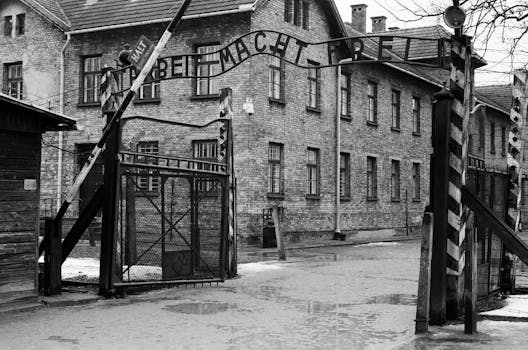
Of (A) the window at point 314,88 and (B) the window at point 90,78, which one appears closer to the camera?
(B) the window at point 90,78

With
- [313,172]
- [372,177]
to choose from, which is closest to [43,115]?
[313,172]

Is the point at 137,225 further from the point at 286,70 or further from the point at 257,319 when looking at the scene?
the point at 286,70

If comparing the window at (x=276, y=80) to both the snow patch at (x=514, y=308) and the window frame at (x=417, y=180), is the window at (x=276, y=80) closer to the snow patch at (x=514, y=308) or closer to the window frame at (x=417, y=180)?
the window frame at (x=417, y=180)

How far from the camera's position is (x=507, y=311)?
9.66 metres

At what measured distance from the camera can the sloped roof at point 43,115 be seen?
31.1ft

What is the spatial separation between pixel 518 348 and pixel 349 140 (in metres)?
22.8

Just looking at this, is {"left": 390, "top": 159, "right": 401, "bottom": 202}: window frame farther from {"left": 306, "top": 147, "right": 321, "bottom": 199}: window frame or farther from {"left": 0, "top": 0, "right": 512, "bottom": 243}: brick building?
{"left": 306, "top": 147, "right": 321, "bottom": 199}: window frame

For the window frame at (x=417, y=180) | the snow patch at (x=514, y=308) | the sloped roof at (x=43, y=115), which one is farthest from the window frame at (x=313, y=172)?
the sloped roof at (x=43, y=115)

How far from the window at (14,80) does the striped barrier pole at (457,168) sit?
72.2 feet

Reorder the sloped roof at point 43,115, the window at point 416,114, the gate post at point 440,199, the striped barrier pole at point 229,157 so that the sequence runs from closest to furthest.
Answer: the gate post at point 440,199
the sloped roof at point 43,115
the striped barrier pole at point 229,157
the window at point 416,114

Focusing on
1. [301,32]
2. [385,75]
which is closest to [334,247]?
[301,32]

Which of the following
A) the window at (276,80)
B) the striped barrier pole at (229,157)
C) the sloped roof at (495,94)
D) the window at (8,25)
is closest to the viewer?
the striped barrier pole at (229,157)

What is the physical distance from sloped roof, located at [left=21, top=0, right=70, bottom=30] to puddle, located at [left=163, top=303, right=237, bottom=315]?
19173mm

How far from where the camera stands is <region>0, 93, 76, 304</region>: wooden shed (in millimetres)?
9711
